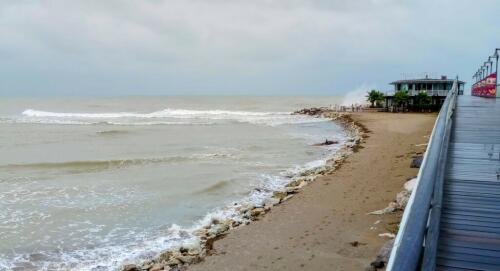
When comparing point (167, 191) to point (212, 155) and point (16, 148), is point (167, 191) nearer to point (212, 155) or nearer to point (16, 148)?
point (212, 155)

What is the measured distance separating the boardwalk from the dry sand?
230 centimetres

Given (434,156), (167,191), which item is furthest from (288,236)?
(167,191)

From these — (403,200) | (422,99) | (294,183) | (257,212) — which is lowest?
(257,212)

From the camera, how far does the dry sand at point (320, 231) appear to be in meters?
8.27

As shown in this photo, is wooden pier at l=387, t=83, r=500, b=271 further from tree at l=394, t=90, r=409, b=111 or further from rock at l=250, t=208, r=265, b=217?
tree at l=394, t=90, r=409, b=111

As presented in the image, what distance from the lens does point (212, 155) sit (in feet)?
79.3

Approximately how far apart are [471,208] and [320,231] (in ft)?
16.6

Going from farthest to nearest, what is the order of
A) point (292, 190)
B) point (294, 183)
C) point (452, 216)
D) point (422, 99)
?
point (422, 99) → point (294, 183) → point (292, 190) → point (452, 216)

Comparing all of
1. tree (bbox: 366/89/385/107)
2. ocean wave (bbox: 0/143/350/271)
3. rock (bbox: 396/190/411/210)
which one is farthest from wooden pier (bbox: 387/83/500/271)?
tree (bbox: 366/89/385/107)

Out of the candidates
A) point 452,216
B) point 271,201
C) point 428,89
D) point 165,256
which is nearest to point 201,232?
point 165,256

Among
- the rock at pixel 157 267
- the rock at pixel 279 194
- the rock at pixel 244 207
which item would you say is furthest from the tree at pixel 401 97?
the rock at pixel 157 267

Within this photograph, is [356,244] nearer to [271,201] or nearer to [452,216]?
[452,216]

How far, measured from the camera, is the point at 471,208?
5191 mm

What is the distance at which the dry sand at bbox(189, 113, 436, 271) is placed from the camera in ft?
27.1
